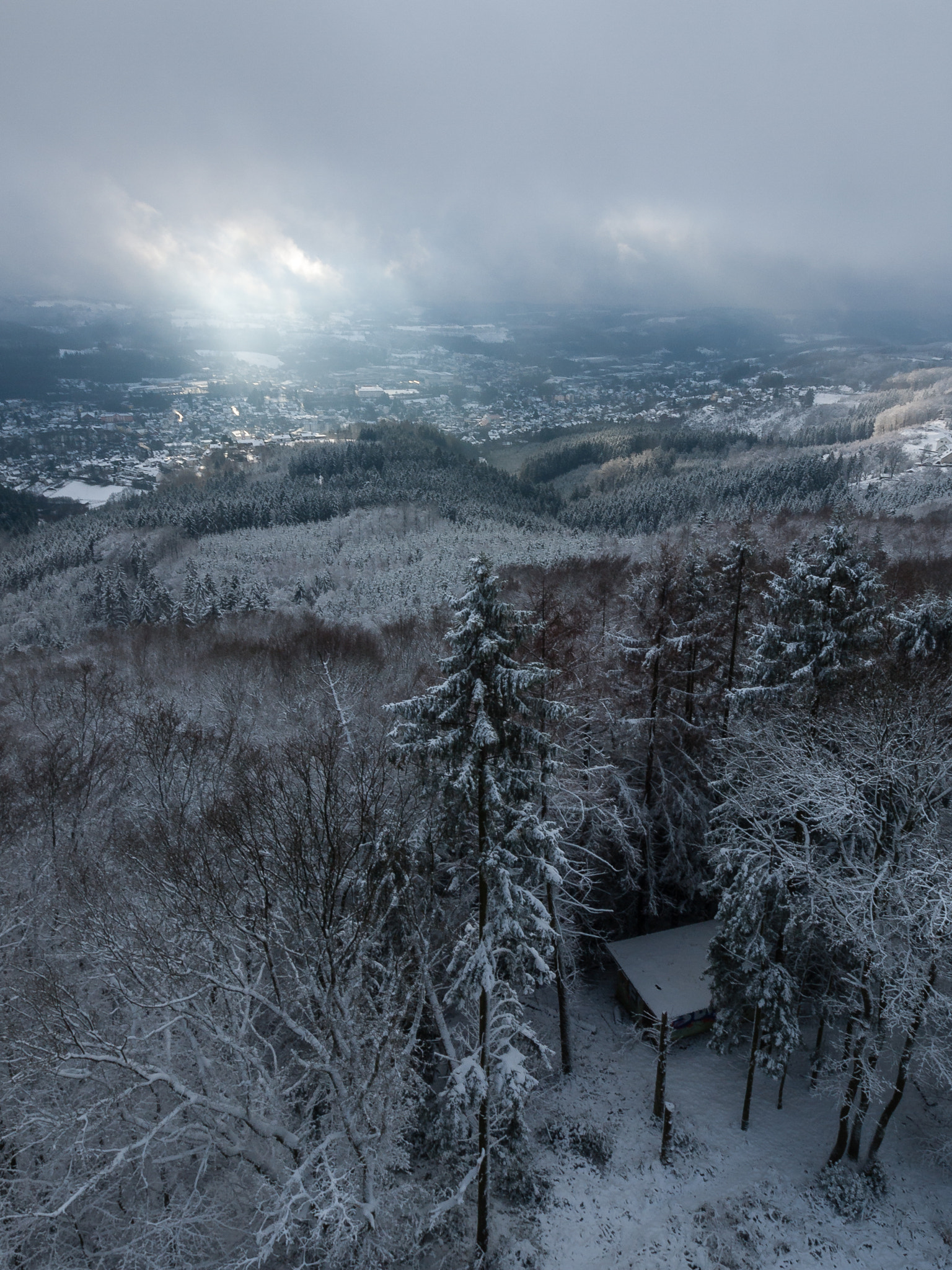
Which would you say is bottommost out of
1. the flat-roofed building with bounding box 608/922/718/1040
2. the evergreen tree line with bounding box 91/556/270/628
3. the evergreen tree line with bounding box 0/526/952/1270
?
the evergreen tree line with bounding box 91/556/270/628

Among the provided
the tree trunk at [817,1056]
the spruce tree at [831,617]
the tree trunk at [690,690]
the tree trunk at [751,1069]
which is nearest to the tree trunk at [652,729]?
the tree trunk at [690,690]

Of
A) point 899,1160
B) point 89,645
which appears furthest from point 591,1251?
point 89,645

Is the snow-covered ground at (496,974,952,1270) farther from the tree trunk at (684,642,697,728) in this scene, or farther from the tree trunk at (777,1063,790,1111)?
the tree trunk at (684,642,697,728)

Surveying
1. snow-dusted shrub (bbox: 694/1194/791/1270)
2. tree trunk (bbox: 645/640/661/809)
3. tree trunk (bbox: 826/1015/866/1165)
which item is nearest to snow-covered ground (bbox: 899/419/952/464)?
tree trunk (bbox: 645/640/661/809)

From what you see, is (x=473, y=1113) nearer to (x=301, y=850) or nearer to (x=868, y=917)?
(x=301, y=850)

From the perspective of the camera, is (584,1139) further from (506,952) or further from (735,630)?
(735,630)

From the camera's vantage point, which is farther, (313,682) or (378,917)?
(313,682)

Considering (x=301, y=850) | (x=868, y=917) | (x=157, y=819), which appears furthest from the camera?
(x=157, y=819)
